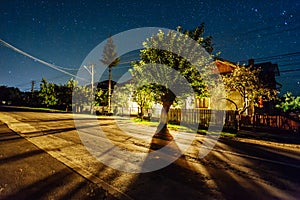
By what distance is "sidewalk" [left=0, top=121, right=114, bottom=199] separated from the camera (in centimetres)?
383

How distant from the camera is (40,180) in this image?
452 centimetres

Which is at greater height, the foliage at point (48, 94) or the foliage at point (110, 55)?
the foliage at point (110, 55)

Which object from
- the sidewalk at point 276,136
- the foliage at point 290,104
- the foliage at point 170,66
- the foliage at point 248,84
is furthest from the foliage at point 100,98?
the foliage at point 290,104

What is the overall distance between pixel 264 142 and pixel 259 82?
596cm

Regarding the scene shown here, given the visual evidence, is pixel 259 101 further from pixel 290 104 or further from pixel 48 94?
pixel 48 94

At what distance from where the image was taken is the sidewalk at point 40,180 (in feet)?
12.6

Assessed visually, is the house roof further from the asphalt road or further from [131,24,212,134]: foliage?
the asphalt road

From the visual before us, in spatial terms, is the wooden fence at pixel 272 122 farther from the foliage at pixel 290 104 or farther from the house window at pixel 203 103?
the foliage at pixel 290 104

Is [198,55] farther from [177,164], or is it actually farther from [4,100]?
[4,100]

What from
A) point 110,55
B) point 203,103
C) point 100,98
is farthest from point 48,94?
point 203,103

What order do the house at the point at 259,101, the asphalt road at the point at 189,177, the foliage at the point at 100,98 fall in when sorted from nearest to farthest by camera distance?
the asphalt road at the point at 189,177, the house at the point at 259,101, the foliage at the point at 100,98

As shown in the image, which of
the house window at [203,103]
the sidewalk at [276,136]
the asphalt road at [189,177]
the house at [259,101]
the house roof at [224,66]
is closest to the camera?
the asphalt road at [189,177]

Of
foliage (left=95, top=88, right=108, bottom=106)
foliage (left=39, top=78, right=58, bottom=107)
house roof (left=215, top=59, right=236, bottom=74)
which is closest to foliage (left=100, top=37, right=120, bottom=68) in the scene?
foliage (left=95, top=88, right=108, bottom=106)

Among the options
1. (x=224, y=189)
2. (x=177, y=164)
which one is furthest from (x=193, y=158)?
(x=224, y=189)
